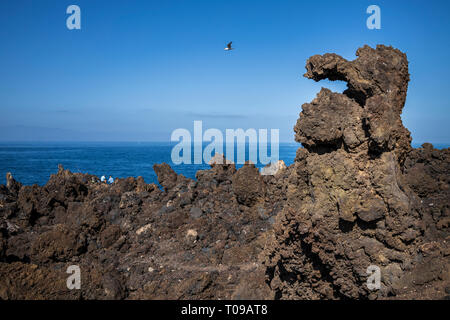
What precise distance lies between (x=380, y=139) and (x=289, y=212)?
2019 mm

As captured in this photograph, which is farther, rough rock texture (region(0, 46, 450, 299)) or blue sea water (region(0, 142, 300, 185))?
blue sea water (region(0, 142, 300, 185))

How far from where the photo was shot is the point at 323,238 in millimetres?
5602

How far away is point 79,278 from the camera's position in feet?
21.6

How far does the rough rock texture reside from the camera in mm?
5508

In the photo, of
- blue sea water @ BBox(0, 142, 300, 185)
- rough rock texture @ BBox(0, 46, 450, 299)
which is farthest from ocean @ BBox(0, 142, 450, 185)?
rough rock texture @ BBox(0, 46, 450, 299)

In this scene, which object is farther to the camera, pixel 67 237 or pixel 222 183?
pixel 222 183

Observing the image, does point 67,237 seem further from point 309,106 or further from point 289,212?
point 309,106

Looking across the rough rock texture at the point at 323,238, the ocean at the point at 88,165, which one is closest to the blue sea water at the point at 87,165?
the ocean at the point at 88,165

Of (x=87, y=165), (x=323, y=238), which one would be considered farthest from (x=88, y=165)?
(x=323, y=238)

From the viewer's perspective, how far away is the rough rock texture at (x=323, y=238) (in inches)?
217

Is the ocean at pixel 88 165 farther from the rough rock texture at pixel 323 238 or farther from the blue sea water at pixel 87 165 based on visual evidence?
the rough rock texture at pixel 323 238

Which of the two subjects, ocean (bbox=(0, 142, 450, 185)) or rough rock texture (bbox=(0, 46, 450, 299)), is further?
ocean (bbox=(0, 142, 450, 185))

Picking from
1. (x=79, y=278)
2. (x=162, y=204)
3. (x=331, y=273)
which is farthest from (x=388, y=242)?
(x=162, y=204)

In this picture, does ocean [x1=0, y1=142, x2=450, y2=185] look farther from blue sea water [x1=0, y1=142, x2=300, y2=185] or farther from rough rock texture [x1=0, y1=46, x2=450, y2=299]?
rough rock texture [x1=0, y1=46, x2=450, y2=299]
